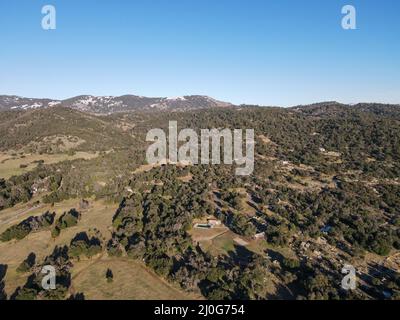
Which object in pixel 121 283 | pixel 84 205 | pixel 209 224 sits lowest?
pixel 121 283

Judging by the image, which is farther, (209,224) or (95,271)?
(209,224)

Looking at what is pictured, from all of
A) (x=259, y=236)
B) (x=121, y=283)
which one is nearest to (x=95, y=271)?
(x=121, y=283)

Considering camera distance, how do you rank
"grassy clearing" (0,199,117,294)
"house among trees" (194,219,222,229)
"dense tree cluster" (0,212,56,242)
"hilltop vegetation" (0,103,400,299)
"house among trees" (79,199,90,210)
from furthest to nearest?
1. "house among trees" (79,199,90,210)
2. "house among trees" (194,219,222,229)
3. "dense tree cluster" (0,212,56,242)
4. "grassy clearing" (0,199,117,294)
5. "hilltop vegetation" (0,103,400,299)

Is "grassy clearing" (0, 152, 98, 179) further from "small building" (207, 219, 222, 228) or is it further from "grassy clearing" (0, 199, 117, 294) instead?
"small building" (207, 219, 222, 228)

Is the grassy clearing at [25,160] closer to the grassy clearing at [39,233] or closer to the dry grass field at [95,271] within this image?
the grassy clearing at [39,233]

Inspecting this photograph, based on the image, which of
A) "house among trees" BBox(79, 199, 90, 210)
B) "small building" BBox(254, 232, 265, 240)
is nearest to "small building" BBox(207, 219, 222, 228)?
"small building" BBox(254, 232, 265, 240)

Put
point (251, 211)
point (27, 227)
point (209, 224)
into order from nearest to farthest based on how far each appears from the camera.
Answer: point (27, 227), point (209, 224), point (251, 211)

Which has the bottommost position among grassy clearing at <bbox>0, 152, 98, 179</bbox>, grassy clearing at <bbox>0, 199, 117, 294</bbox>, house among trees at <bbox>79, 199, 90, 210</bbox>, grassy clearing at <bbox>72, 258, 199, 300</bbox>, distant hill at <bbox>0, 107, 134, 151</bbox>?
grassy clearing at <bbox>72, 258, 199, 300</bbox>

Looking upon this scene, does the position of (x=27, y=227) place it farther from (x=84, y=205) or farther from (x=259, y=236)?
(x=259, y=236)

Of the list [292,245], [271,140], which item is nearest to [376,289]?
[292,245]
